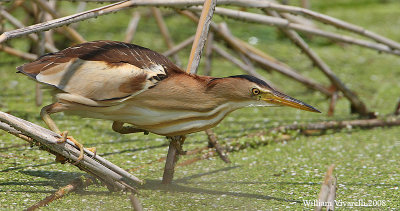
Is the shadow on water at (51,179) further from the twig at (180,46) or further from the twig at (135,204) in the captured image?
the twig at (180,46)

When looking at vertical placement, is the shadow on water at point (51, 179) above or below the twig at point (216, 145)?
below

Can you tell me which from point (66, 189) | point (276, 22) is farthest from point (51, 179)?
point (276, 22)

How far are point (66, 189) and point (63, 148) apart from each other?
0.17m

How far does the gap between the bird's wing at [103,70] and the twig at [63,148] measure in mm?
177

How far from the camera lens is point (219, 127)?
9.09 feet

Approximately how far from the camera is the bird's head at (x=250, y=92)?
170 centimetres

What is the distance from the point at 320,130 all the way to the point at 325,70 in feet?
1.08

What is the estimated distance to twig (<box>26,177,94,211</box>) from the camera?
1667mm

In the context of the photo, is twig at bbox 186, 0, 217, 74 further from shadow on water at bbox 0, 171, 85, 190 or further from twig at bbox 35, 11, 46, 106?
twig at bbox 35, 11, 46, 106

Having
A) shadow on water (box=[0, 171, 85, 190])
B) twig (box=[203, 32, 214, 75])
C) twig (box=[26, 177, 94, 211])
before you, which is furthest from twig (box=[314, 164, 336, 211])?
twig (box=[203, 32, 214, 75])

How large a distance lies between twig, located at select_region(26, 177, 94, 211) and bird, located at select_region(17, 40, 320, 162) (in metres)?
0.18

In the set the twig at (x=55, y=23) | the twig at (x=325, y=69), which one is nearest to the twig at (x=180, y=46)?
the twig at (x=325, y=69)

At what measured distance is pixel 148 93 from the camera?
5.68 ft

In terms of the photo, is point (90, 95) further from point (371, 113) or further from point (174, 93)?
point (371, 113)
